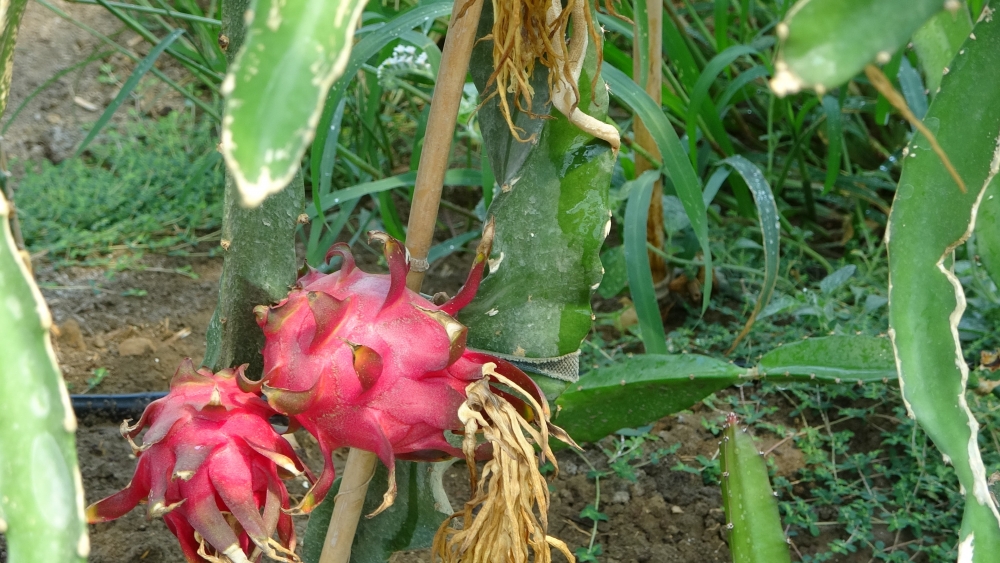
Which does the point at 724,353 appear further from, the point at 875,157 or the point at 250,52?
the point at 250,52

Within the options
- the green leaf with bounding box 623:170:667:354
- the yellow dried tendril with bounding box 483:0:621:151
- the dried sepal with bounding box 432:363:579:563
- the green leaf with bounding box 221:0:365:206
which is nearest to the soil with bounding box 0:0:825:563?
the green leaf with bounding box 623:170:667:354

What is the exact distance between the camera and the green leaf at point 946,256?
47cm

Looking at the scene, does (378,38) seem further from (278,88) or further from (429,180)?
(278,88)

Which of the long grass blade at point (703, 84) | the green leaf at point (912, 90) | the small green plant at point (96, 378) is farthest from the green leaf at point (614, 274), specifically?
the small green plant at point (96, 378)

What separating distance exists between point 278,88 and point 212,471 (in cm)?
25

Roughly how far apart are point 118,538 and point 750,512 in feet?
1.98

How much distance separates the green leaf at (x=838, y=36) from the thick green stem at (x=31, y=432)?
257 millimetres

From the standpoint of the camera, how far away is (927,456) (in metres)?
0.98

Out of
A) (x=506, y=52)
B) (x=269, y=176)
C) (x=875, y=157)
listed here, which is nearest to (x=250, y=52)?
(x=269, y=176)

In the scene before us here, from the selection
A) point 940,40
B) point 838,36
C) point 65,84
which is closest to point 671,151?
point 940,40

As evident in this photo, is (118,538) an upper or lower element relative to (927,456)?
lower

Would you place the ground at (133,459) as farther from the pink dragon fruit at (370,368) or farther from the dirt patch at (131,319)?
the pink dragon fruit at (370,368)

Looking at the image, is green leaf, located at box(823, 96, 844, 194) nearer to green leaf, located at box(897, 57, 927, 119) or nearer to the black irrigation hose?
green leaf, located at box(897, 57, 927, 119)

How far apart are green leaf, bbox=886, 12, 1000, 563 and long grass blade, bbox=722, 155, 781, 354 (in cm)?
39
